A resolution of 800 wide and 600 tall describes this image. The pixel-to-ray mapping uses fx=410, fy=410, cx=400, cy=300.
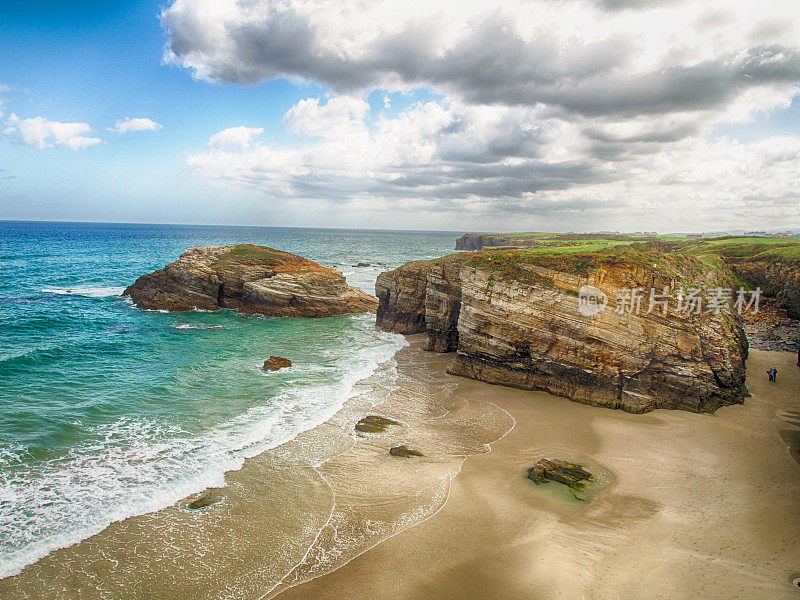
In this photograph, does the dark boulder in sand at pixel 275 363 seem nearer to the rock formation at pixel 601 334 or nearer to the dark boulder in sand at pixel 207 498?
the rock formation at pixel 601 334

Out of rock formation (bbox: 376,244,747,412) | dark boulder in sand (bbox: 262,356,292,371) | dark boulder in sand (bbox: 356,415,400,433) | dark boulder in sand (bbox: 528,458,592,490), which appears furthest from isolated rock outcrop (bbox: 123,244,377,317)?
dark boulder in sand (bbox: 528,458,592,490)

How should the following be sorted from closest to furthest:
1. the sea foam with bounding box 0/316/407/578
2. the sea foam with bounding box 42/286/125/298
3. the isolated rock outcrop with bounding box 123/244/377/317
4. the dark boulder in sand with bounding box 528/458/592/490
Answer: the sea foam with bounding box 0/316/407/578, the dark boulder in sand with bounding box 528/458/592/490, the isolated rock outcrop with bounding box 123/244/377/317, the sea foam with bounding box 42/286/125/298

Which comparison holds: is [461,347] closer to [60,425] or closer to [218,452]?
[218,452]

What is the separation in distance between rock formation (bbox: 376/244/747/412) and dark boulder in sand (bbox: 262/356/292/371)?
38.9ft

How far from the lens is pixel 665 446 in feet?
59.4

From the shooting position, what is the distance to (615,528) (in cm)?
1306

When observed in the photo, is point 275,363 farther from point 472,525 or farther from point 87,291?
point 87,291

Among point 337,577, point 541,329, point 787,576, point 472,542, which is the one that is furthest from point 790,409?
point 337,577

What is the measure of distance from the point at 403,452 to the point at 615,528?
314 inches

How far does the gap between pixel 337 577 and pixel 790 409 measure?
24972 millimetres

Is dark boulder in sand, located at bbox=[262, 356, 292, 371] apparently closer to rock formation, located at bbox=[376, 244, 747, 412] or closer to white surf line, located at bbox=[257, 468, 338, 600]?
rock formation, located at bbox=[376, 244, 747, 412]

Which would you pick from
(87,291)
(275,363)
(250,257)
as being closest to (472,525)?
(275,363)

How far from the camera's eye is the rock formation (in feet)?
72.1

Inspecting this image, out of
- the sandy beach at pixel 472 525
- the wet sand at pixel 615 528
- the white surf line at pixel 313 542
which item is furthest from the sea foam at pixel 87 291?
the wet sand at pixel 615 528
